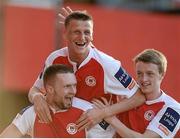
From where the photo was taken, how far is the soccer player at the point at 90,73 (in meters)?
5.13

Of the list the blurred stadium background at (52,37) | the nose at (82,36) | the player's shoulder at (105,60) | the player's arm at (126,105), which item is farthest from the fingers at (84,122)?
the blurred stadium background at (52,37)

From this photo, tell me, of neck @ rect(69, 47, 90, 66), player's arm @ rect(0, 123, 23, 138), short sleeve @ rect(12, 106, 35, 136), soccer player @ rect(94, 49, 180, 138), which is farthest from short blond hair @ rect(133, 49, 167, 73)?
player's arm @ rect(0, 123, 23, 138)

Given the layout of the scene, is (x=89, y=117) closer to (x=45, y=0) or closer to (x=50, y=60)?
(x=50, y=60)

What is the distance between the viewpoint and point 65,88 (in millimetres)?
5008

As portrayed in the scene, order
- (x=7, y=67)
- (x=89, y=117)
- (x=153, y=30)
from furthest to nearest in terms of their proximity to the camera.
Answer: (x=153, y=30), (x=7, y=67), (x=89, y=117)

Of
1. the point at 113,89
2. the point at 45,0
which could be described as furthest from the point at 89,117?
the point at 45,0

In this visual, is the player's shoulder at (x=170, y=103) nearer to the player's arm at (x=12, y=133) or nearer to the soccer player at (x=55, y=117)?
the soccer player at (x=55, y=117)

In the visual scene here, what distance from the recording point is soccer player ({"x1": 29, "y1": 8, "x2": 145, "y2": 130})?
16.8ft

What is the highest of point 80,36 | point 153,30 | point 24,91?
point 80,36

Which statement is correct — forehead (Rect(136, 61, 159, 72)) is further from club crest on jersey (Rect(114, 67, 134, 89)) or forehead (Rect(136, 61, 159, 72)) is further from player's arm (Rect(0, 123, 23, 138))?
player's arm (Rect(0, 123, 23, 138))

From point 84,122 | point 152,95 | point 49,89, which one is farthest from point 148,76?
point 49,89

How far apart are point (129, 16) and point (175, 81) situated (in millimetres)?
1461

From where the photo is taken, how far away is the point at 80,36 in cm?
513

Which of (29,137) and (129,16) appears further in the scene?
(129,16)
